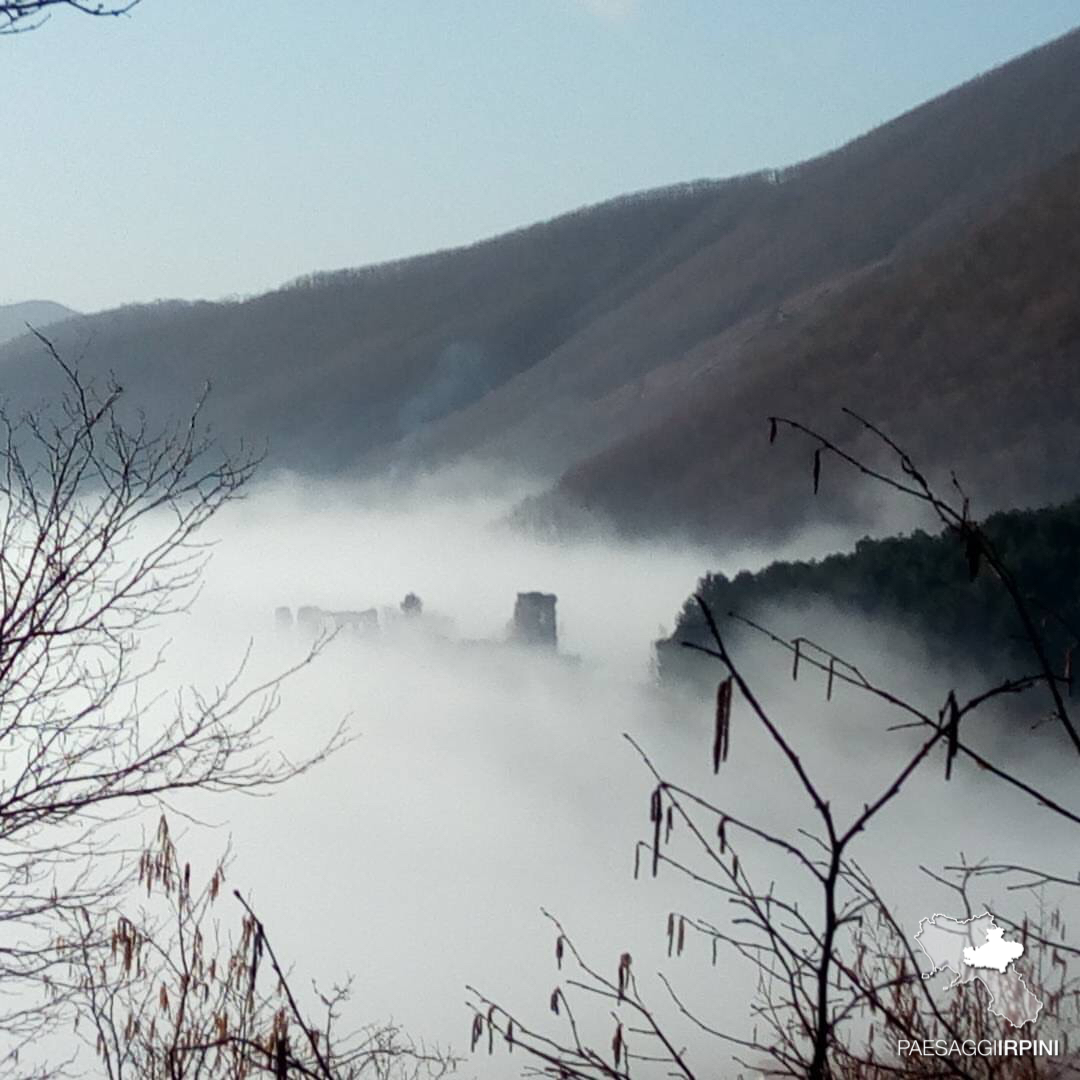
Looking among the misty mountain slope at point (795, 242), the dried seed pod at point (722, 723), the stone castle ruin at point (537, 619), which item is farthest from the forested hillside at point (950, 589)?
the misty mountain slope at point (795, 242)

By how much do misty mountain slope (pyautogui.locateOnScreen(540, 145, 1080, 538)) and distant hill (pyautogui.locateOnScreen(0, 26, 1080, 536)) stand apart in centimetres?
14

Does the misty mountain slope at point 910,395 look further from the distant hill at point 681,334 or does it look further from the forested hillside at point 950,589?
the forested hillside at point 950,589

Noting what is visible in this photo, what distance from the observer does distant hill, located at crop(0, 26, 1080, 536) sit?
162 ft

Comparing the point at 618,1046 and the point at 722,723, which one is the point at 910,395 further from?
the point at 722,723

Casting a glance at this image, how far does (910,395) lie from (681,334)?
113 feet

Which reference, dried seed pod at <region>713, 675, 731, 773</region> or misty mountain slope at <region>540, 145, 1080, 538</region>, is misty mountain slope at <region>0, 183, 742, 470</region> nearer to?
misty mountain slope at <region>540, 145, 1080, 538</region>

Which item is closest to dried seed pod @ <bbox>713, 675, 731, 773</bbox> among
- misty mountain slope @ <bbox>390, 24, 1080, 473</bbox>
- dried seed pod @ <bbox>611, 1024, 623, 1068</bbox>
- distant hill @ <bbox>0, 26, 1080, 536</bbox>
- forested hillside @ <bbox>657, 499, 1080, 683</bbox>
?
dried seed pod @ <bbox>611, 1024, 623, 1068</bbox>

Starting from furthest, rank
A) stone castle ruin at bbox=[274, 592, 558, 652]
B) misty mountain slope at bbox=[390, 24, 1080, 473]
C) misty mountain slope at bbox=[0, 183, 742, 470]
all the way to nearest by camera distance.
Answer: misty mountain slope at bbox=[0, 183, 742, 470]
misty mountain slope at bbox=[390, 24, 1080, 473]
stone castle ruin at bbox=[274, 592, 558, 652]

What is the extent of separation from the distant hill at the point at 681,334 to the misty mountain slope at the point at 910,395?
0.14 meters

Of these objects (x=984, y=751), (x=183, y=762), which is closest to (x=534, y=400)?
(x=984, y=751)

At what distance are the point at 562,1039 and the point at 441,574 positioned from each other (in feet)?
145

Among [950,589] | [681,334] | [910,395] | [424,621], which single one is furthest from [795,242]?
[950,589]

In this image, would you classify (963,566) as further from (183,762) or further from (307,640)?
(307,640)

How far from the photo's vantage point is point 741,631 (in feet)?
65.8
